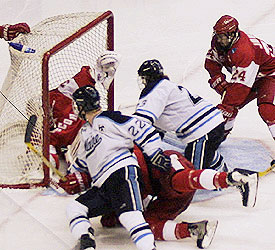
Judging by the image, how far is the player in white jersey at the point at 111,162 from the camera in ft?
11.8

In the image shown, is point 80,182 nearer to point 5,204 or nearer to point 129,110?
point 5,204

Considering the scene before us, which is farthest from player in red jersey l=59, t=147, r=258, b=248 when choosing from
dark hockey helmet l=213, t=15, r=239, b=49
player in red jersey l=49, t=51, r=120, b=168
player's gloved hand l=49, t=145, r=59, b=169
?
dark hockey helmet l=213, t=15, r=239, b=49

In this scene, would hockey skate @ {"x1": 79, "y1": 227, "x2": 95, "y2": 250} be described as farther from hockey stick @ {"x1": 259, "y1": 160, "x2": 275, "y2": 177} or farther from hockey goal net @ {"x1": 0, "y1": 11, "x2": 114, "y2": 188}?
hockey stick @ {"x1": 259, "y1": 160, "x2": 275, "y2": 177}

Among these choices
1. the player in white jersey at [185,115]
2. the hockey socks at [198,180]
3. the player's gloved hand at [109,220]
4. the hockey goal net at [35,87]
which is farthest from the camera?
the hockey goal net at [35,87]

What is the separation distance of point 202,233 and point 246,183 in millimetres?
269

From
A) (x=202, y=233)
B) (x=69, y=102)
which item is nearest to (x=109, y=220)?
(x=202, y=233)

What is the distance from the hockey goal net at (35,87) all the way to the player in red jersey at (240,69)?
22.9 inches

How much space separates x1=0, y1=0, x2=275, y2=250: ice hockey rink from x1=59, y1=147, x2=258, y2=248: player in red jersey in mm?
67

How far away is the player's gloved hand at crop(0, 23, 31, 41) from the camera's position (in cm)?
439

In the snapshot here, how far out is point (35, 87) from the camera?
13.6ft

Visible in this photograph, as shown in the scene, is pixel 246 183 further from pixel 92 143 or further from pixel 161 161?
pixel 92 143

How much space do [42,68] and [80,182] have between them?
0.58 meters

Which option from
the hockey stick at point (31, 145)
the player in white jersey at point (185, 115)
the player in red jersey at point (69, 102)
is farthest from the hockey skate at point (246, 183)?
the player in red jersey at point (69, 102)

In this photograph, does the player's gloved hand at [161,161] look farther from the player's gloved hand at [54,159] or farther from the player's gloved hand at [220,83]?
the player's gloved hand at [220,83]
